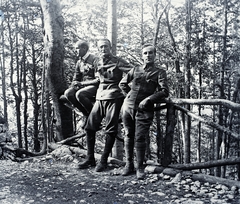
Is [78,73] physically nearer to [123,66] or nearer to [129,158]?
[123,66]

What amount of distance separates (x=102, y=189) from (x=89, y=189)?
0.19 meters

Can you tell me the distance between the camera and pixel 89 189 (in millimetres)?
3664

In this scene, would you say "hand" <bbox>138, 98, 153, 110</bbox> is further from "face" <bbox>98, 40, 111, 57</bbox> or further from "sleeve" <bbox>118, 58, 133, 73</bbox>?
"face" <bbox>98, 40, 111, 57</bbox>

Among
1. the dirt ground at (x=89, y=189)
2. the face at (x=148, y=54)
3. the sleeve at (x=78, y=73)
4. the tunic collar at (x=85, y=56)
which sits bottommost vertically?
the dirt ground at (x=89, y=189)

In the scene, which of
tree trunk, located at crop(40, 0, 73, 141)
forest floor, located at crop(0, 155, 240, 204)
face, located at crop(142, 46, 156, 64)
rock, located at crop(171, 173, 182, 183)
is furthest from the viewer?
tree trunk, located at crop(40, 0, 73, 141)

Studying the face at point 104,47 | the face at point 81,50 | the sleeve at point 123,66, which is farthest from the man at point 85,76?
the sleeve at point 123,66

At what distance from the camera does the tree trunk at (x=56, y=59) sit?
21.1 feet

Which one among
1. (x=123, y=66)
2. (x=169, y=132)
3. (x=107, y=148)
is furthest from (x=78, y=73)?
(x=169, y=132)

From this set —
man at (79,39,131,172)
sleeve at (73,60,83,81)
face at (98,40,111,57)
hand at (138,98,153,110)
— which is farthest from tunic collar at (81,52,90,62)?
hand at (138,98,153,110)

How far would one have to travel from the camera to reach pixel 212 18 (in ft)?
53.2

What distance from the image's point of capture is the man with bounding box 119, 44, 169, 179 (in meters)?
3.92

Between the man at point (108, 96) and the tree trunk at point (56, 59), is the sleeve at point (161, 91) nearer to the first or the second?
the man at point (108, 96)

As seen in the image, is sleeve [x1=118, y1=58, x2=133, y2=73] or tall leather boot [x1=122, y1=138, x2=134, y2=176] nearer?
tall leather boot [x1=122, y1=138, x2=134, y2=176]

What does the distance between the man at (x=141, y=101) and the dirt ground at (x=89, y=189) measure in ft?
0.92
